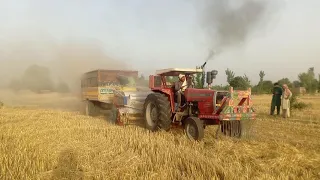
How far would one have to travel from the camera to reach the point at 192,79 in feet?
29.2

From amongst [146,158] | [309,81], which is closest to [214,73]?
[146,158]

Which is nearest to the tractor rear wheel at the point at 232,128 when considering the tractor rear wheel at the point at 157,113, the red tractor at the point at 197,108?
the red tractor at the point at 197,108

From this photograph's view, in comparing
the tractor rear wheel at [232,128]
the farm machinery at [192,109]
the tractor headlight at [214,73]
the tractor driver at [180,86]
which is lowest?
the tractor rear wheel at [232,128]

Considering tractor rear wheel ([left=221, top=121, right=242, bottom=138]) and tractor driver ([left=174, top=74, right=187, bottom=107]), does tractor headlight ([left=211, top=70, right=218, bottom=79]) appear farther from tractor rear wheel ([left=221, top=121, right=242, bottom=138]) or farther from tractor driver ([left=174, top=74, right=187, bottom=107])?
tractor rear wheel ([left=221, top=121, right=242, bottom=138])

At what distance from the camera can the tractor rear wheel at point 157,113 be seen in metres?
8.40

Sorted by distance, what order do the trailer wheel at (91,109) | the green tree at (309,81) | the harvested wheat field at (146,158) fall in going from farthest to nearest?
the green tree at (309,81), the trailer wheel at (91,109), the harvested wheat field at (146,158)

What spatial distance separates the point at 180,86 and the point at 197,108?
0.74 m

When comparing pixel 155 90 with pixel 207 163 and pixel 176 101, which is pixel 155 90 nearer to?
pixel 176 101

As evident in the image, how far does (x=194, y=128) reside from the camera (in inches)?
299

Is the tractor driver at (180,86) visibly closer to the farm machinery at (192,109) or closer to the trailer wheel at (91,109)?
the farm machinery at (192,109)

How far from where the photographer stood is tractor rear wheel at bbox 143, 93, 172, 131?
Result: 840cm

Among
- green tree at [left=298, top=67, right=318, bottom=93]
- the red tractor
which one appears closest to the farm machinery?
the red tractor

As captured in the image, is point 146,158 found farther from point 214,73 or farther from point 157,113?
point 157,113

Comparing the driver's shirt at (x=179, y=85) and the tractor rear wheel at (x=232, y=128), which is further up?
the driver's shirt at (x=179, y=85)
